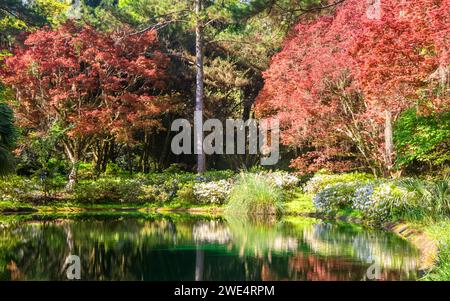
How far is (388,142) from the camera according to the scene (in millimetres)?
16094

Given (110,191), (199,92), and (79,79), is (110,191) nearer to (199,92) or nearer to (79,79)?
(79,79)

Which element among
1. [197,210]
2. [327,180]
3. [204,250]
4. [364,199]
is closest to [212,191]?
[197,210]

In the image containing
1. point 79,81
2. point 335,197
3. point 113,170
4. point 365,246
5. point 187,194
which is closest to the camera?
point 365,246

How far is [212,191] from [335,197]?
443cm

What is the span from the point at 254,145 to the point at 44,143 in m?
8.56

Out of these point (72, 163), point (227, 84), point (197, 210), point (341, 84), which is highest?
point (227, 84)

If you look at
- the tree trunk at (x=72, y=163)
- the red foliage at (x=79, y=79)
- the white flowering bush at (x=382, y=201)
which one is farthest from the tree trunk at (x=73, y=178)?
the white flowering bush at (x=382, y=201)

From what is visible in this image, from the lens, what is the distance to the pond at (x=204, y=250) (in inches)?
280

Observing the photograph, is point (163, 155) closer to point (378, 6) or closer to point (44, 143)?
point (44, 143)

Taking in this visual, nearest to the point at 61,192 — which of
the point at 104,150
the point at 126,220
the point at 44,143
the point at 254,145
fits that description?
the point at 44,143

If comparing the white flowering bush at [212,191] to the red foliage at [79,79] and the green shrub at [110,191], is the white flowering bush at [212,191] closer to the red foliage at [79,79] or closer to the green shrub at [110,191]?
the green shrub at [110,191]

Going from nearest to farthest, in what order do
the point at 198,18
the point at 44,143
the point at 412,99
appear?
the point at 412,99, the point at 44,143, the point at 198,18

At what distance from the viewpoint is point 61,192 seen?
18172mm

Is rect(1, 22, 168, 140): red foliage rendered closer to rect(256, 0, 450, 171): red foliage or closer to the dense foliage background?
the dense foliage background
